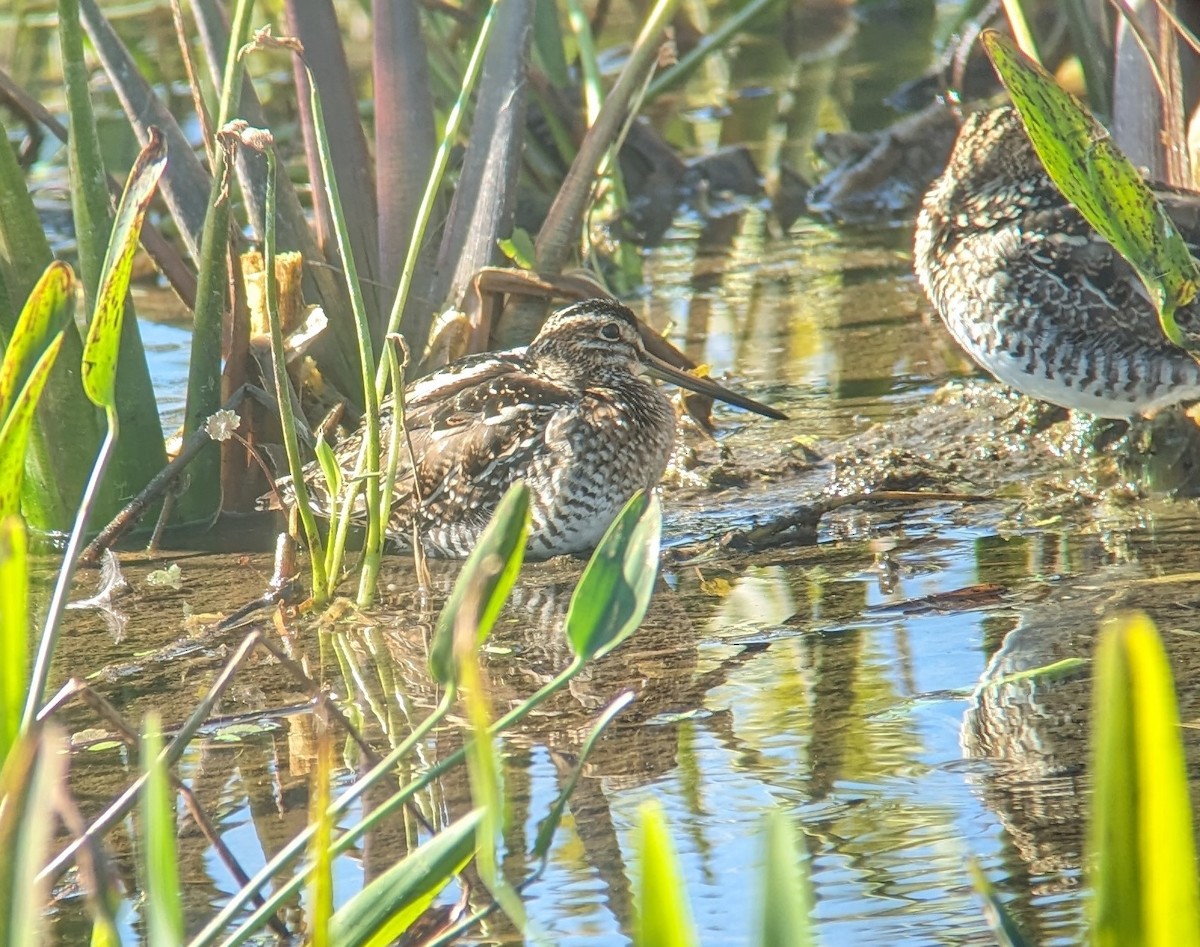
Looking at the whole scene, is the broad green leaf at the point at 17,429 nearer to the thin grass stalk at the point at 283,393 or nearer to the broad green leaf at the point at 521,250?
the thin grass stalk at the point at 283,393

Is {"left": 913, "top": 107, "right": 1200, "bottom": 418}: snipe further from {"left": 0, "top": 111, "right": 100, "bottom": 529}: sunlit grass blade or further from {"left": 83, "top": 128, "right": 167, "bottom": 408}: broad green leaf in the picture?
{"left": 83, "top": 128, "right": 167, "bottom": 408}: broad green leaf

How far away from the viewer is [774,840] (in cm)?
169

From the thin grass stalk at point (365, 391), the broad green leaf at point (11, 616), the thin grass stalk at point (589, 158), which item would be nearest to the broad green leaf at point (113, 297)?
the broad green leaf at point (11, 616)

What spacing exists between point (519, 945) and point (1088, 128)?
7.27ft

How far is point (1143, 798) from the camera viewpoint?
163 cm

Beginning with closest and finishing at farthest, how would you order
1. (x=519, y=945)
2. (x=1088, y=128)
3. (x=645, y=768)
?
1. (x=519, y=945)
2. (x=645, y=768)
3. (x=1088, y=128)

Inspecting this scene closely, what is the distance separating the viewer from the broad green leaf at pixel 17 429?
8.17 feet

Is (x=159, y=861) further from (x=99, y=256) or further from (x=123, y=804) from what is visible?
(x=99, y=256)

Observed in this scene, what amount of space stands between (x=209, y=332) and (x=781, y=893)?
374 centimetres

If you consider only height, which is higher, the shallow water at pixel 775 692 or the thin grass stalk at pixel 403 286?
the thin grass stalk at pixel 403 286

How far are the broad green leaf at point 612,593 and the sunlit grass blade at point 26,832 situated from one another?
2.16 feet

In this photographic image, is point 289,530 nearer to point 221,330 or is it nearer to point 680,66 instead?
point 221,330

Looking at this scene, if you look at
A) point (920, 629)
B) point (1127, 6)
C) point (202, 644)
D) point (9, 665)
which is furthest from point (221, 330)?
point (9, 665)

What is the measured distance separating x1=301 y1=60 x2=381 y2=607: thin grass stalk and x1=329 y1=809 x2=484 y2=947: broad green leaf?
2114 mm
